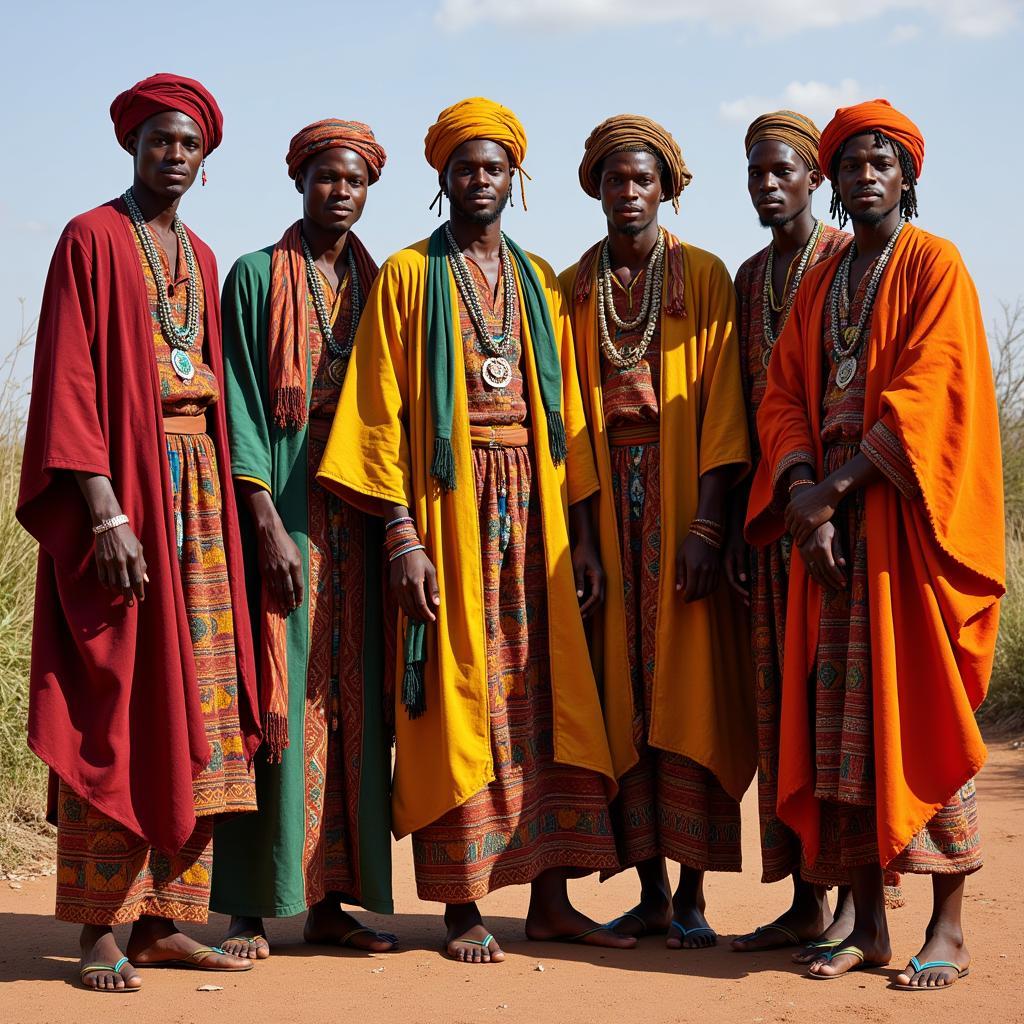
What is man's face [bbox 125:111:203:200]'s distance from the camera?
513cm

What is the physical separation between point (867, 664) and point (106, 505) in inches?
104

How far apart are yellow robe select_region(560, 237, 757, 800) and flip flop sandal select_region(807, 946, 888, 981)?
772 mm

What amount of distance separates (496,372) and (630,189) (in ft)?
2.99

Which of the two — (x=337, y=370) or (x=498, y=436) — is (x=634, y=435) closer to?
(x=498, y=436)

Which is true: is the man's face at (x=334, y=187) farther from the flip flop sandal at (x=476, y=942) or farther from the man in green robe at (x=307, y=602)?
the flip flop sandal at (x=476, y=942)

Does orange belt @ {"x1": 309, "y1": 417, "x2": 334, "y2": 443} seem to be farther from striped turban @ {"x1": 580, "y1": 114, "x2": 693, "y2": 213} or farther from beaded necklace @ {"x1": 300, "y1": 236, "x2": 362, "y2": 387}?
striped turban @ {"x1": 580, "y1": 114, "x2": 693, "y2": 213}

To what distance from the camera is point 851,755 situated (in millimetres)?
4828

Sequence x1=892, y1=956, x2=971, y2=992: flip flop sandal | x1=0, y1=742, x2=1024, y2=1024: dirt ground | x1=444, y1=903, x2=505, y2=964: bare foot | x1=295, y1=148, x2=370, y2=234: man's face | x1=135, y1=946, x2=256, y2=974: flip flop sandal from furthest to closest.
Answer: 1. x1=295, y1=148, x2=370, y2=234: man's face
2. x1=444, y1=903, x2=505, y2=964: bare foot
3. x1=135, y1=946, x2=256, y2=974: flip flop sandal
4. x1=892, y1=956, x2=971, y2=992: flip flop sandal
5. x1=0, y1=742, x2=1024, y2=1024: dirt ground

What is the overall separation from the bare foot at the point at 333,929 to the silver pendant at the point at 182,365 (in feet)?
6.77

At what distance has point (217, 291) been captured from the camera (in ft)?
17.7

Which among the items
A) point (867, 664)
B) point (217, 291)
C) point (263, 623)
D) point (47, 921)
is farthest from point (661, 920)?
point (217, 291)

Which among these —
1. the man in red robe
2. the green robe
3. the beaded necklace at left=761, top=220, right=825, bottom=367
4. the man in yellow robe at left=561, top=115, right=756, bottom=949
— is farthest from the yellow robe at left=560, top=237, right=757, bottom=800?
the man in red robe

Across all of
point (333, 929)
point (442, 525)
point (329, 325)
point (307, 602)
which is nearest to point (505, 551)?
point (442, 525)

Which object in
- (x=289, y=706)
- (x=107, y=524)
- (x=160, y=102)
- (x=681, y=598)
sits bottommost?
(x=289, y=706)
